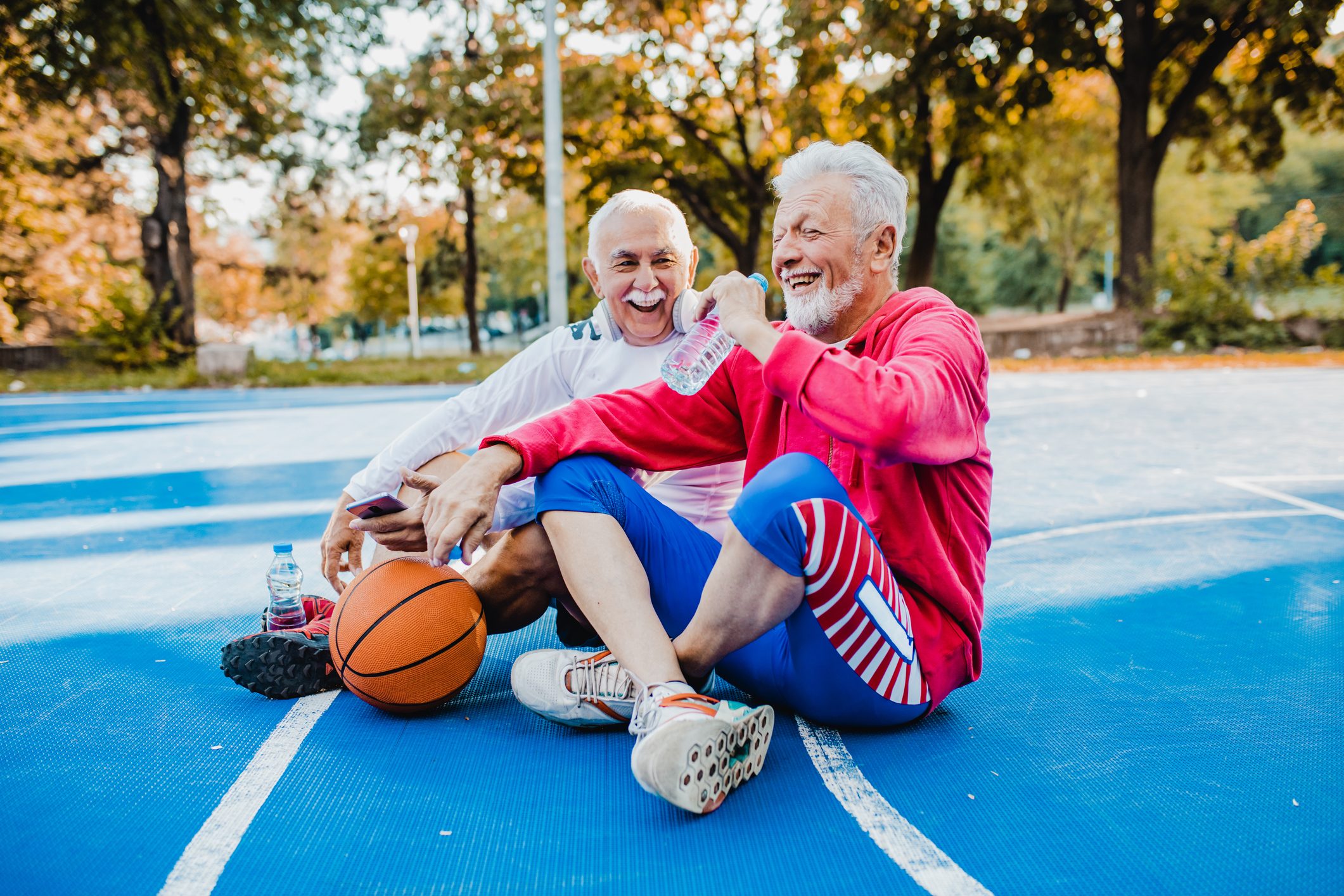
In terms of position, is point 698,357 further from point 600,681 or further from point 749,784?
point 749,784

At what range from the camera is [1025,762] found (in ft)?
7.82

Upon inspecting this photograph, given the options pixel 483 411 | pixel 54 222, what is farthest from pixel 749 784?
pixel 54 222

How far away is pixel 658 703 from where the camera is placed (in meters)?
2.12

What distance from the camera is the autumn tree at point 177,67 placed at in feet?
56.3

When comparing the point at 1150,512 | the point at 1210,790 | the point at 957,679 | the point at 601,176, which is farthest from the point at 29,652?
the point at 601,176

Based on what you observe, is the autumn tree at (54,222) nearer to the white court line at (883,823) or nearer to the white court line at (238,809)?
the white court line at (238,809)

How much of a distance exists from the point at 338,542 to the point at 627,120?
68.8 feet

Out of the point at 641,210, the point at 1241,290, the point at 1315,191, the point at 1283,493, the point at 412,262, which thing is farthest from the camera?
the point at 1315,191

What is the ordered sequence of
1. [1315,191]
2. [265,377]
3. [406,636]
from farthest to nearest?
[1315,191]
[265,377]
[406,636]

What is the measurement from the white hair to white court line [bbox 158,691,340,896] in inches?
67.4

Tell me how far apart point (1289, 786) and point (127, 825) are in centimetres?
264

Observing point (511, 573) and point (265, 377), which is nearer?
point (511, 573)

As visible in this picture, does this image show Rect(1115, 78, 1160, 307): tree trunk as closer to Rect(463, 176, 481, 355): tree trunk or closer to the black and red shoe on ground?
Rect(463, 176, 481, 355): tree trunk

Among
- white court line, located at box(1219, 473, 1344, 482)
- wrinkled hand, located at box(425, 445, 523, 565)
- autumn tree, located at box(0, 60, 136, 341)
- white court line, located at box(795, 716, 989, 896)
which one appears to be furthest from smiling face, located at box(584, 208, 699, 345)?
autumn tree, located at box(0, 60, 136, 341)
